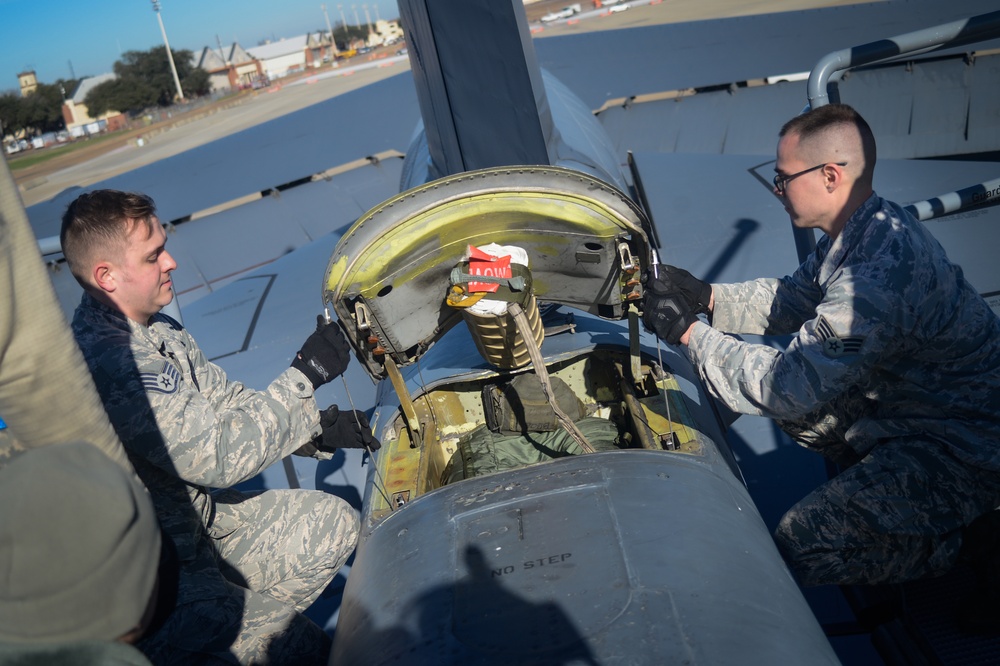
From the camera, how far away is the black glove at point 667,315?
3018mm

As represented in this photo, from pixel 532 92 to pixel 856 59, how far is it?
186cm

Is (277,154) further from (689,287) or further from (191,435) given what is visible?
(191,435)

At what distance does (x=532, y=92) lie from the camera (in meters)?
4.73

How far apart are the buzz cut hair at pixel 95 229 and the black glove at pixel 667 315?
6.43 feet

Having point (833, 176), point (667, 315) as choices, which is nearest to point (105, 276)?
point (667, 315)

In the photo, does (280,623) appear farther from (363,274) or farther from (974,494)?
(974,494)

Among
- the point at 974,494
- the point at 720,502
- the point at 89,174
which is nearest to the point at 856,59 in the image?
the point at 974,494

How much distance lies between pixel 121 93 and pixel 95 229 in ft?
174

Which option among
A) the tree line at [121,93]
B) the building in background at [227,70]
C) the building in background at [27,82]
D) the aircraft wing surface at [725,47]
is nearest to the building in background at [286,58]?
the building in background at [227,70]

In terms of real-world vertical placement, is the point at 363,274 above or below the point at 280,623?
above

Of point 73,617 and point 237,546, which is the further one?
point 237,546

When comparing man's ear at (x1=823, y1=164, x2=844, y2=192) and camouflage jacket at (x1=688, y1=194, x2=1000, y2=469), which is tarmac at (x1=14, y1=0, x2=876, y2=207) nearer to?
man's ear at (x1=823, y1=164, x2=844, y2=192)

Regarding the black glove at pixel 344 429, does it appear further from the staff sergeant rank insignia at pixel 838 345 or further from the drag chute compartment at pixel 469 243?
the staff sergeant rank insignia at pixel 838 345

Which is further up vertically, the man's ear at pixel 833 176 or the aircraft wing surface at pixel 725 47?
the aircraft wing surface at pixel 725 47
